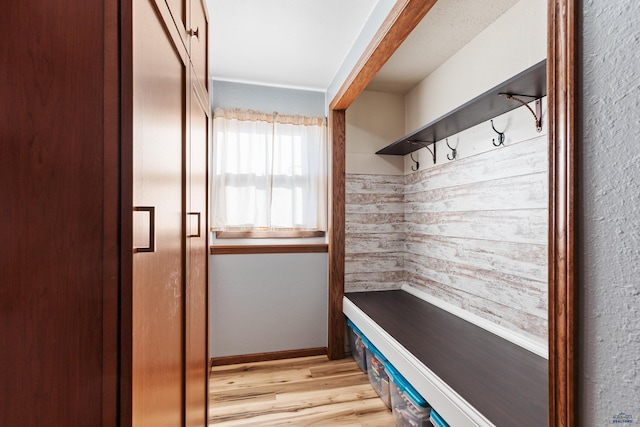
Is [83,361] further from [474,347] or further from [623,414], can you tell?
[474,347]

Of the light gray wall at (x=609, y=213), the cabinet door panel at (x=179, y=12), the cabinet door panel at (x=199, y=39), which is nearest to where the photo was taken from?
the light gray wall at (x=609, y=213)

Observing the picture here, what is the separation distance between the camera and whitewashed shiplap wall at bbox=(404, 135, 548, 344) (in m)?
1.50

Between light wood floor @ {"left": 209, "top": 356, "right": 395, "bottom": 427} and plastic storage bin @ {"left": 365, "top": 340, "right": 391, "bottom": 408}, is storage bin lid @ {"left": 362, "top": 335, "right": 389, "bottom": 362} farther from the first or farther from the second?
light wood floor @ {"left": 209, "top": 356, "right": 395, "bottom": 427}

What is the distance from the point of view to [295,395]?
212cm

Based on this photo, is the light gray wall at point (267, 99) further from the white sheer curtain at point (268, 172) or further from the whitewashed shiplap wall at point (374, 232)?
the whitewashed shiplap wall at point (374, 232)

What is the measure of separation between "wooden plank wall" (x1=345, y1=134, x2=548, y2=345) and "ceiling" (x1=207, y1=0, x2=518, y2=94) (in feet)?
2.50

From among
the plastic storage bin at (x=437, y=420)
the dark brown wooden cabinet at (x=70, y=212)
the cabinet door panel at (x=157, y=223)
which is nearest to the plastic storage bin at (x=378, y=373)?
the plastic storage bin at (x=437, y=420)

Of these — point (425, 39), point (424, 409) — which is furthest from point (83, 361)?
point (425, 39)

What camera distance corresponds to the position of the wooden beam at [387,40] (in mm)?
1354

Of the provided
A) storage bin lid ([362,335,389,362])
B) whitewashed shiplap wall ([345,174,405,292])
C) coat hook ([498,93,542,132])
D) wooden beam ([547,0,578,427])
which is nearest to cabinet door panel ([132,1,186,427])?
wooden beam ([547,0,578,427])

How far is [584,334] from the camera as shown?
1.89 ft

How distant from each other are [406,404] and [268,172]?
1.90m

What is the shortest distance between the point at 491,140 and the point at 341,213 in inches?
48.1

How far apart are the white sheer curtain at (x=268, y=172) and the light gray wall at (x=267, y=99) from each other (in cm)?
9
